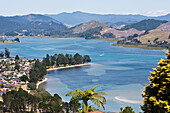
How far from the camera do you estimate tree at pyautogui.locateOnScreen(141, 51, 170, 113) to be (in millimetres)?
18453

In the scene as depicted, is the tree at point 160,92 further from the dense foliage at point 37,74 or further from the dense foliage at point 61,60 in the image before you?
the dense foliage at point 61,60

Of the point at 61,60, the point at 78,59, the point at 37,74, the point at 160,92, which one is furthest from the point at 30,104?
the point at 78,59

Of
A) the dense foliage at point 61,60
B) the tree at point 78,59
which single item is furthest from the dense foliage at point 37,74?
the tree at point 78,59

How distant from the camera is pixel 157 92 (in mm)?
19625

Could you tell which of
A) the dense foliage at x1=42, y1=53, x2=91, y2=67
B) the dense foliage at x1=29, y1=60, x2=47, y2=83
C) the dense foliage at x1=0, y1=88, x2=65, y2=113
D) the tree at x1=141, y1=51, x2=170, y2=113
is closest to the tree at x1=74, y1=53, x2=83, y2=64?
the dense foliage at x1=42, y1=53, x2=91, y2=67

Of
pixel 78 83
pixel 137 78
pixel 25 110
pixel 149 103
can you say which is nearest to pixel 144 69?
pixel 137 78

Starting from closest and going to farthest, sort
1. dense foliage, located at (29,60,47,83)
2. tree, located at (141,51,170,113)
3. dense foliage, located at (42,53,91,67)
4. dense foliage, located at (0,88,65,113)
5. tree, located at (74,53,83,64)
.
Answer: tree, located at (141,51,170,113)
dense foliage, located at (0,88,65,113)
dense foliage, located at (29,60,47,83)
dense foliage, located at (42,53,91,67)
tree, located at (74,53,83,64)

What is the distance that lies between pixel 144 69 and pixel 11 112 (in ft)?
262

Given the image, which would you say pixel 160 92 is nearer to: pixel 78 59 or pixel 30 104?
pixel 30 104

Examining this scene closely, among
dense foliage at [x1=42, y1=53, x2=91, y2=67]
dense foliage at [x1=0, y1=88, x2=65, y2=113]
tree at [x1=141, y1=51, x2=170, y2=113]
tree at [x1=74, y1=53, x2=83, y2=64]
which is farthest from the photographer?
tree at [x1=74, y1=53, x2=83, y2=64]

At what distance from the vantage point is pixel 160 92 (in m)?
19.2

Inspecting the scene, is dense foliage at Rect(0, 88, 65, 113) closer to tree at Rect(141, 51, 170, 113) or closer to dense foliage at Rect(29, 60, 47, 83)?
dense foliage at Rect(29, 60, 47, 83)

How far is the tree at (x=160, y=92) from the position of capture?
60.5 feet

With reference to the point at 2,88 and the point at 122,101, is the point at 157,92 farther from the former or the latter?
the point at 2,88
